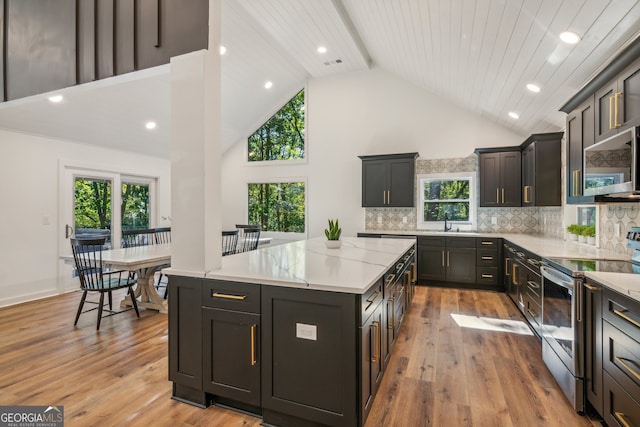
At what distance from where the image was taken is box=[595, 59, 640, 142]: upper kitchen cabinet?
195 cm

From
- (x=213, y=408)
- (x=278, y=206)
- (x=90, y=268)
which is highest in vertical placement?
(x=278, y=206)

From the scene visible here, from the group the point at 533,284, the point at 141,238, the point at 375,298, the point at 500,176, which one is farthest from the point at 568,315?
the point at 141,238

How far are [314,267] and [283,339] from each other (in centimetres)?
52

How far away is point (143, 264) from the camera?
337cm

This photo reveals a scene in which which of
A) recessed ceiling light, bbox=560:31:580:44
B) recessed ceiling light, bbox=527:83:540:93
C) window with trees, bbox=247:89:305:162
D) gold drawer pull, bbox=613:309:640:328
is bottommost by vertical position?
gold drawer pull, bbox=613:309:640:328

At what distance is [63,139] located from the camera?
4.67m

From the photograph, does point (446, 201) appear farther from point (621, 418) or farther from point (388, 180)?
point (621, 418)

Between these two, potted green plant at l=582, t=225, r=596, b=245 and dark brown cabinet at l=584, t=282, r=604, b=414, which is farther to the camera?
potted green plant at l=582, t=225, r=596, b=245

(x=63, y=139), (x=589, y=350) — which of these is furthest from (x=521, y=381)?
(x=63, y=139)

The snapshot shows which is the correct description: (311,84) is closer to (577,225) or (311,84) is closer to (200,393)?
(577,225)

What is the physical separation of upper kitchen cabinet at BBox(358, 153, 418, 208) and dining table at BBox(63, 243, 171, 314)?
3405 mm

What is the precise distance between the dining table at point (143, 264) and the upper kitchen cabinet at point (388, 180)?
340 centimetres

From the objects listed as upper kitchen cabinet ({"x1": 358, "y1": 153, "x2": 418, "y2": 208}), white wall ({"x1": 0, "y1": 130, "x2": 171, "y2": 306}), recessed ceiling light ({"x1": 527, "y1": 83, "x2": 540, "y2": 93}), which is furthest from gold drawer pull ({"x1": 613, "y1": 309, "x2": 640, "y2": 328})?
white wall ({"x1": 0, "y1": 130, "x2": 171, "y2": 306})

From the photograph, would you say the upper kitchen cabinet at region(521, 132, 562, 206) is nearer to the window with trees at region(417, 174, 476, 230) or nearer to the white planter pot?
the window with trees at region(417, 174, 476, 230)
